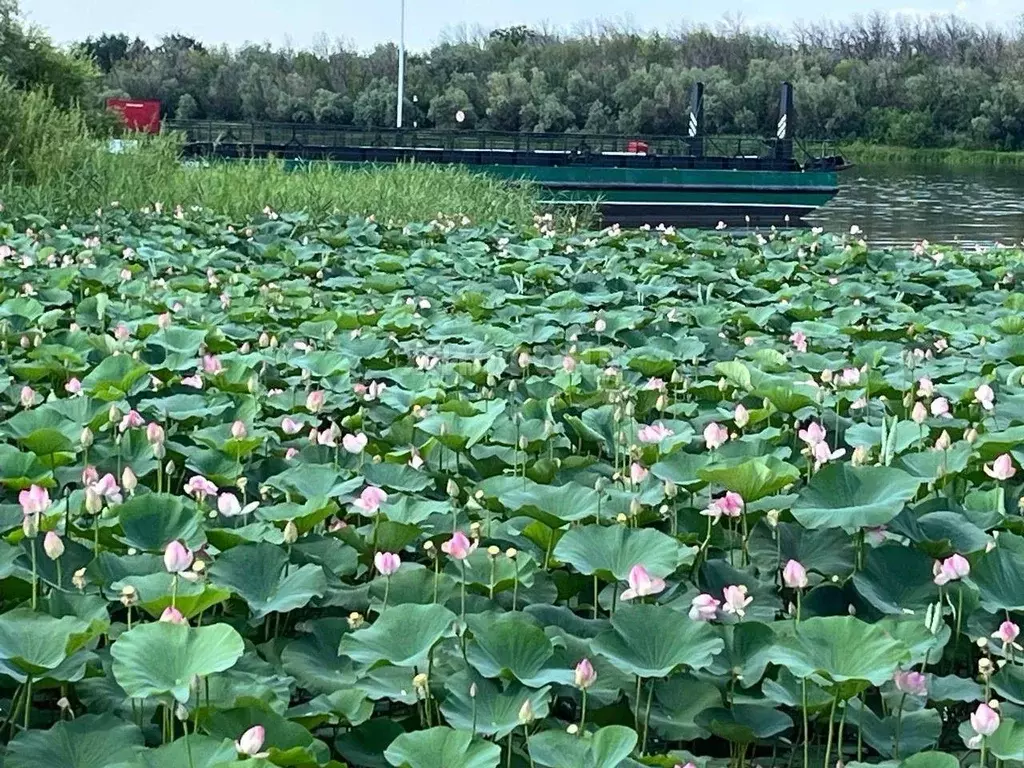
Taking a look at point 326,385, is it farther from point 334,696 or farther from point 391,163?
point 391,163

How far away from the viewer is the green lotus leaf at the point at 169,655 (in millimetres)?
1313

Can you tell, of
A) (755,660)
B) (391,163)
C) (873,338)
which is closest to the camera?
(755,660)

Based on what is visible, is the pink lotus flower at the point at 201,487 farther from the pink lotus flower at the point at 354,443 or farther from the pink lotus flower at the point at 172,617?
the pink lotus flower at the point at 172,617

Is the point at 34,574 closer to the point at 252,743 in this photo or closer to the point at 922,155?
the point at 252,743

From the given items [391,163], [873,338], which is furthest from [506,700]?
[391,163]

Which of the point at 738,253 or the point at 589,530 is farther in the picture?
the point at 738,253

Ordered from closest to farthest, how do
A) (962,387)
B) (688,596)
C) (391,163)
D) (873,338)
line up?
(688,596), (962,387), (873,338), (391,163)

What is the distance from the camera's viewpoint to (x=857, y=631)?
1.43m

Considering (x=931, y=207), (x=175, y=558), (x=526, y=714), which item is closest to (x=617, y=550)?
(x=526, y=714)

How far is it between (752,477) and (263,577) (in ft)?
2.30

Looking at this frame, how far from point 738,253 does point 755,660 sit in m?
5.94

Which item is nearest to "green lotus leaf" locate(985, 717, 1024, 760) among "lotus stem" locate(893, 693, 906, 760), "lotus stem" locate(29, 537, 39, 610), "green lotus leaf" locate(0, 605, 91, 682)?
"lotus stem" locate(893, 693, 906, 760)

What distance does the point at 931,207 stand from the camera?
26.5m

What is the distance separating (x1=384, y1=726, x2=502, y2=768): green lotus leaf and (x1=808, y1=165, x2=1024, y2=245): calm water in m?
13.2
